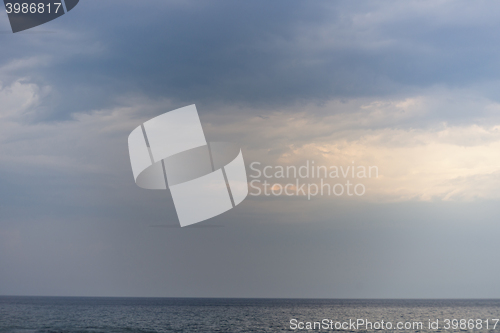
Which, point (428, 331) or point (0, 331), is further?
point (428, 331)

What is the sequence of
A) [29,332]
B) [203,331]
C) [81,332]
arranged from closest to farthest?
[29,332]
[81,332]
[203,331]

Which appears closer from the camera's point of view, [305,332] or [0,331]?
[0,331]

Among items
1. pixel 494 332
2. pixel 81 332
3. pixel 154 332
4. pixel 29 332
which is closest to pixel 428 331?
pixel 494 332

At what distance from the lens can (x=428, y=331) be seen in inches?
2034

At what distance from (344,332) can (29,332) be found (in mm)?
39107

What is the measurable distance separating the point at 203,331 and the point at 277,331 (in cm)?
1000

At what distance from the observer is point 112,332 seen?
47.0 m

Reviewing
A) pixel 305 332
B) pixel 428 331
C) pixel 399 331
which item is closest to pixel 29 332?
pixel 305 332

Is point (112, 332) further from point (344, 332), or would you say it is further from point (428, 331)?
point (428, 331)

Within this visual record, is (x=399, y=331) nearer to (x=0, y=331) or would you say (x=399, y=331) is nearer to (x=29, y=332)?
(x=29, y=332)

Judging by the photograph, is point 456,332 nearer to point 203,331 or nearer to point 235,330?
point 235,330

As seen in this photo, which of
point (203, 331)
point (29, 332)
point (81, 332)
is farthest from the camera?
point (203, 331)

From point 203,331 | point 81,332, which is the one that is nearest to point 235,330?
point 203,331

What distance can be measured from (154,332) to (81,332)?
898 centimetres
